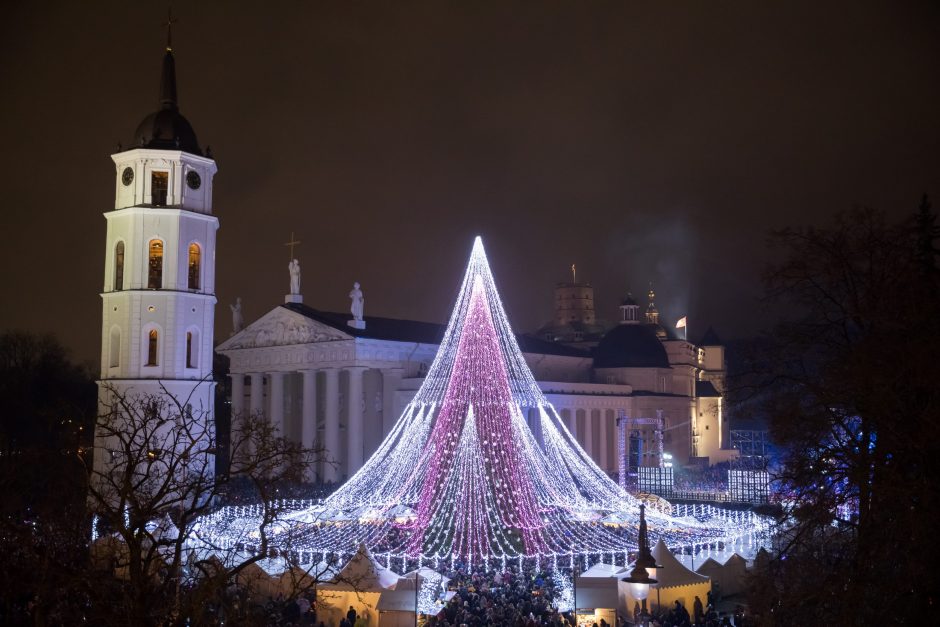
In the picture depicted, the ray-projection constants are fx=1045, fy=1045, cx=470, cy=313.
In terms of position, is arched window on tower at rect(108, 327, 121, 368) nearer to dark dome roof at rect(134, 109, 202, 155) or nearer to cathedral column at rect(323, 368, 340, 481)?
dark dome roof at rect(134, 109, 202, 155)

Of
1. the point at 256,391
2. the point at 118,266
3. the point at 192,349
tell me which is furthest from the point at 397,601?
the point at 256,391

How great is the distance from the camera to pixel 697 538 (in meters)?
35.7

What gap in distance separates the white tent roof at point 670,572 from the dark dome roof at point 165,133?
32.2 m

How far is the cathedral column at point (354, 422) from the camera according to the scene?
203 feet

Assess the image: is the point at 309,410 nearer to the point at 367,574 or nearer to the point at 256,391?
the point at 256,391

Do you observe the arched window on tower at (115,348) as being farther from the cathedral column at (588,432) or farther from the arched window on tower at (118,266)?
the cathedral column at (588,432)

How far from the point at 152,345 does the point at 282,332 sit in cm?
1953

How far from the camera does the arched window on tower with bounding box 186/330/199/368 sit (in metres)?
50.1

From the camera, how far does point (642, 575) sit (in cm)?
2478

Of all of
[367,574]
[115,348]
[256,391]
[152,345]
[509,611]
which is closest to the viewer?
[509,611]

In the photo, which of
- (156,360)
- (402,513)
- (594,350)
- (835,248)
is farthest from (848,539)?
(594,350)

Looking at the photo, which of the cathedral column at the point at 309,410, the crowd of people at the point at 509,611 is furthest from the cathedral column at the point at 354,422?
the crowd of people at the point at 509,611

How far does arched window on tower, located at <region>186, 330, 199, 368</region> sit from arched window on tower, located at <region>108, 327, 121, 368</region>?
3.15 m

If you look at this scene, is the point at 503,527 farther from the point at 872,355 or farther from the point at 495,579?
the point at 872,355
